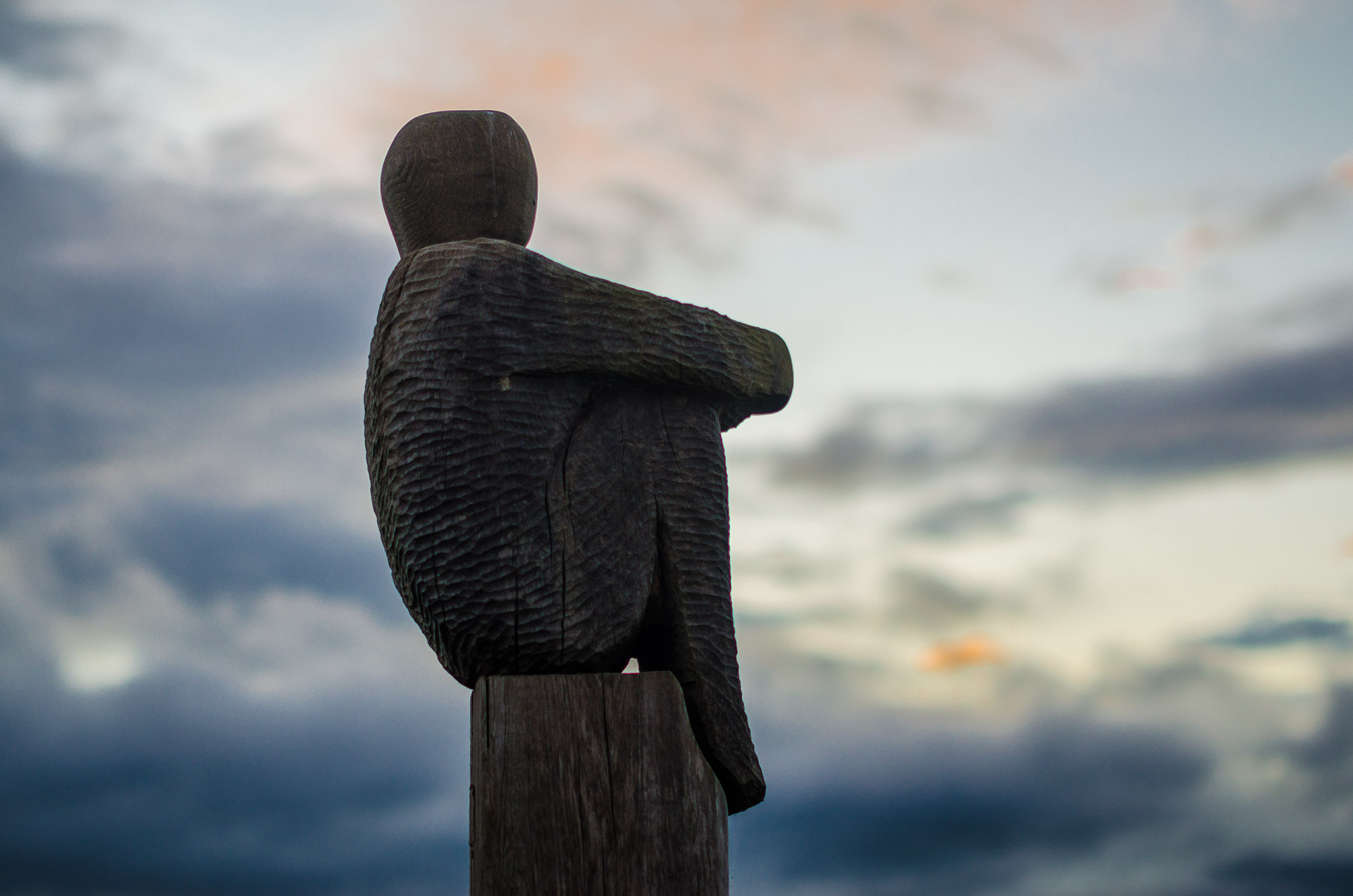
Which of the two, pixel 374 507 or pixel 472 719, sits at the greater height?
pixel 374 507

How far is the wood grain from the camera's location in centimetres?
387

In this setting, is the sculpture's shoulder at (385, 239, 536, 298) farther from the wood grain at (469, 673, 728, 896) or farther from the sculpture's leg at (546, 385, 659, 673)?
the wood grain at (469, 673, 728, 896)

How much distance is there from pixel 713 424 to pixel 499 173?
120 centimetres

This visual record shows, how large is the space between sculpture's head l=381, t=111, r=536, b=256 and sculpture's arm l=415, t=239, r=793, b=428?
0.97 feet

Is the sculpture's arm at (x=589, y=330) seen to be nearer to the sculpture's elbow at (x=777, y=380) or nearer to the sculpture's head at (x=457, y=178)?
the sculpture's elbow at (x=777, y=380)

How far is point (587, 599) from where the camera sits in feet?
13.6

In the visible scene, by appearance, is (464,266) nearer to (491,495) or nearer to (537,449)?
(537,449)

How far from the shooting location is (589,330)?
4.25 meters

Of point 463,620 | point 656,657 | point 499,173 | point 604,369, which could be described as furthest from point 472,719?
point 499,173

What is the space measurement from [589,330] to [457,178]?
2.64 ft

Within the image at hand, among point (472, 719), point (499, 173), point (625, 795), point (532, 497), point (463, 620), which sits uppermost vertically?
point (499, 173)

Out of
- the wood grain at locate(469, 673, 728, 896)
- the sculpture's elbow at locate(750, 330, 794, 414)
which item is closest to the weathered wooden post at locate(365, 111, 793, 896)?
the wood grain at locate(469, 673, 728, 896)

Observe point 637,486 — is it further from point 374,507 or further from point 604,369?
point 374,507

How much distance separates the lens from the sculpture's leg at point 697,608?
430 centimetres
